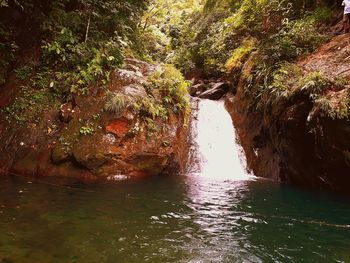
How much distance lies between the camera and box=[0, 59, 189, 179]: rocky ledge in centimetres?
948

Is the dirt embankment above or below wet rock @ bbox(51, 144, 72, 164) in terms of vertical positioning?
above

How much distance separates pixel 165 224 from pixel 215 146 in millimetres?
7324

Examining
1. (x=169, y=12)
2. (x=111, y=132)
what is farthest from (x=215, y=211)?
(x=169, y=12)

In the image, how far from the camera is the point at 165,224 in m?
5.64

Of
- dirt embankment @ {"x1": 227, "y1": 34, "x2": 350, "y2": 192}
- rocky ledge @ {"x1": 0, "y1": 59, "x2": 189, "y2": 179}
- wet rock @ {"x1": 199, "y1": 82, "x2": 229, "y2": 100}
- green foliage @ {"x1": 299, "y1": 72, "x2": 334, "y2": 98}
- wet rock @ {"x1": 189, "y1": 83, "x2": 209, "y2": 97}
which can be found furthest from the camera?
wet rock @ {"x1": 189, "y1": 83, "x2": 209, "y2": 97}

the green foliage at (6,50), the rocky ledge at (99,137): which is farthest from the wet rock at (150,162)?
the green foliage at (6,50)

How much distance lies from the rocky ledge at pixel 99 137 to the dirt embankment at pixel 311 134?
3042 millimetres

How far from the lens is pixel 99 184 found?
8.63 meters

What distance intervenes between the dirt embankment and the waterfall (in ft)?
1.76

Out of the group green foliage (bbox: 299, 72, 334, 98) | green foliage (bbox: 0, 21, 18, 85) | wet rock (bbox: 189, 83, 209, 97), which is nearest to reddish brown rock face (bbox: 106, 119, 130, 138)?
green foliage (bbox: 0, 21, 18, 85)

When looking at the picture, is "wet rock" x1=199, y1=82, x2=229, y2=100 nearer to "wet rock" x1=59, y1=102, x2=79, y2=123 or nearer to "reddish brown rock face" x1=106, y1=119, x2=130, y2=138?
"reddish brown rock face" x1=106, y1=119, x2=130, y2=138

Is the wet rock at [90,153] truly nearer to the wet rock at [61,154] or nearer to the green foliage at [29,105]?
the wet rock at [61,154]

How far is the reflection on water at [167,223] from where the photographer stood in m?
4.43

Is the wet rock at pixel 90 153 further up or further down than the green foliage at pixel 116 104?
further down
